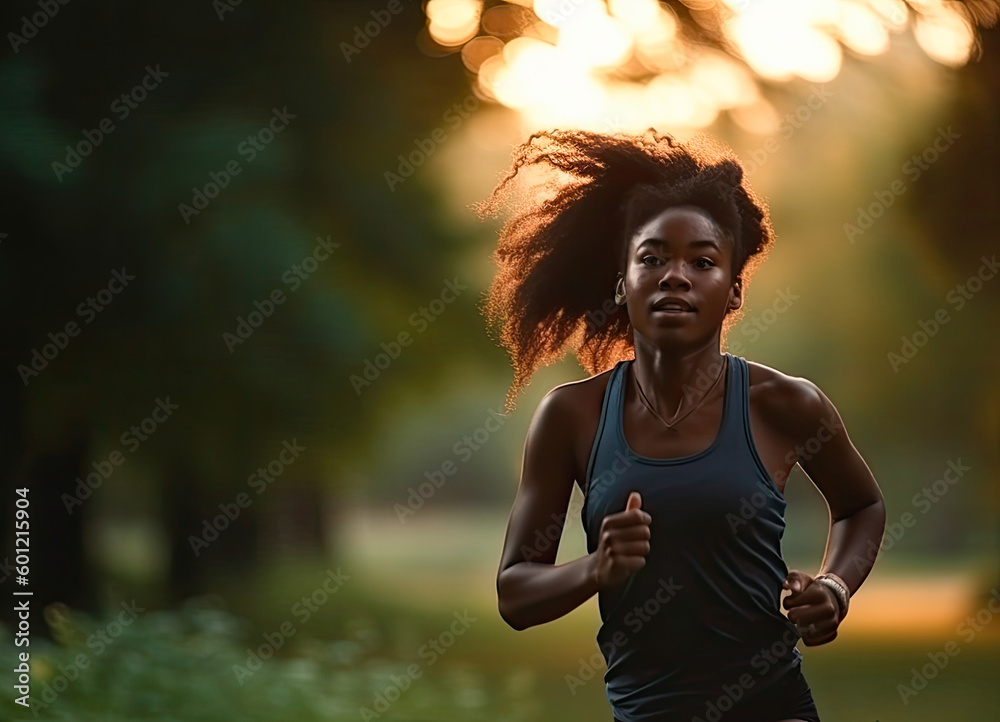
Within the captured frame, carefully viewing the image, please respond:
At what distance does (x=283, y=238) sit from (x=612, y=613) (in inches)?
89.6

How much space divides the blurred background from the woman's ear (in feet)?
5.67

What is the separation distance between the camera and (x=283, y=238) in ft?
12.2

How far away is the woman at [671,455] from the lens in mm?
1733

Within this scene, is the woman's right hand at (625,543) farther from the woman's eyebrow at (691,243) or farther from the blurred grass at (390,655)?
the blurred grass at (390,655)

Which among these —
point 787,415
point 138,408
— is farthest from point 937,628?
point 138,408

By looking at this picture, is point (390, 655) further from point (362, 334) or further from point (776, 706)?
point (776, 706)

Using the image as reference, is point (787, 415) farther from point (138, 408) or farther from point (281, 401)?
point (138, 408)

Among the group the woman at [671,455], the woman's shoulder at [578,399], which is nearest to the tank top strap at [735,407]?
the woman at [671,455]

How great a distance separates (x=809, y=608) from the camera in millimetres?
1637

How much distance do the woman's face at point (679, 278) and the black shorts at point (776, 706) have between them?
0.57 m

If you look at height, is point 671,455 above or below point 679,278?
below

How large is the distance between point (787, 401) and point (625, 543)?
48 cm

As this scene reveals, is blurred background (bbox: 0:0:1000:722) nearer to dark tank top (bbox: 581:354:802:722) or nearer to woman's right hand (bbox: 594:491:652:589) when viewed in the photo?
dark tank top (bbox: 581:354:802:722)

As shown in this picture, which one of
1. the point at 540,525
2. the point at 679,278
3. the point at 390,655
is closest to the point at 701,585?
the point at 540,525
